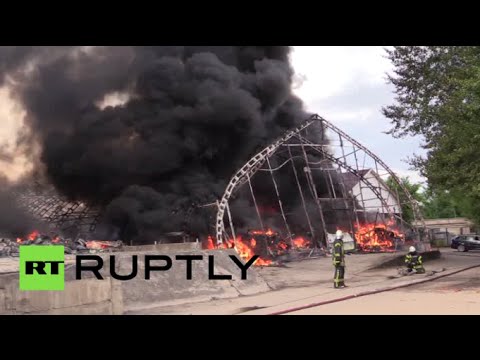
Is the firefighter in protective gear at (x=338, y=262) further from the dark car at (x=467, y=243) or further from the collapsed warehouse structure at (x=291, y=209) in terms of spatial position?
the dark car at (x=467, y=243)

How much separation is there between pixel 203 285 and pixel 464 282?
7.57 m

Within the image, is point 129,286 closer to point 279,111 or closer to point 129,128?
point 129,128

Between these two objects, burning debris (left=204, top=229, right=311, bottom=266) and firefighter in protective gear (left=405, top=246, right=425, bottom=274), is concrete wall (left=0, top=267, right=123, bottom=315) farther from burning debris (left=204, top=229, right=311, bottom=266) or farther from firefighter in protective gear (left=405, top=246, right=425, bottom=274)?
burning debris (left=204, top=229, right=311, bottom=266)

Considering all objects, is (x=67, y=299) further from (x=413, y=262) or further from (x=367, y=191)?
(x=367, y=191)

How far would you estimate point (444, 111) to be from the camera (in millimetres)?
18031

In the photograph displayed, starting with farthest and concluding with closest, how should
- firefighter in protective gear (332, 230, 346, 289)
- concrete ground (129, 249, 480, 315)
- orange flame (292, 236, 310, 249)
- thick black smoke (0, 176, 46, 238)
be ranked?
1. orange flame (292, 236, 310, 249)
2. thick black smoke (0, 176, 46, 238)
3. firefighter in protective gear (332, 230, 346, 289)
4. concrete ground (129, 249, 480, 315)

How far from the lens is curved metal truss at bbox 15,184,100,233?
32.5 m

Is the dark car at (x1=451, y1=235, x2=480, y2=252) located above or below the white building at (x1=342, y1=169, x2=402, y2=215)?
below

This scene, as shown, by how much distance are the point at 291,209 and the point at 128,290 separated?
24771 mm

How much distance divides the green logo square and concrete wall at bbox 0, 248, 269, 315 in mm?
128

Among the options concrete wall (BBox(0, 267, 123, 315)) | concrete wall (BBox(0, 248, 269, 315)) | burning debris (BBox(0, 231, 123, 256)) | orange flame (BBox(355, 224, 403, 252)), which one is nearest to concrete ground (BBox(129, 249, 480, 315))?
concrete wall (BBox(0, 248, 269, 315))

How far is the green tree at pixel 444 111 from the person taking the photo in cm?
1566

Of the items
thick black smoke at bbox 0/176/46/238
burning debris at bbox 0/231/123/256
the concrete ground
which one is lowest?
the concrete ground

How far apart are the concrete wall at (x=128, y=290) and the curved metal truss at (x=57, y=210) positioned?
20693 millimetres
